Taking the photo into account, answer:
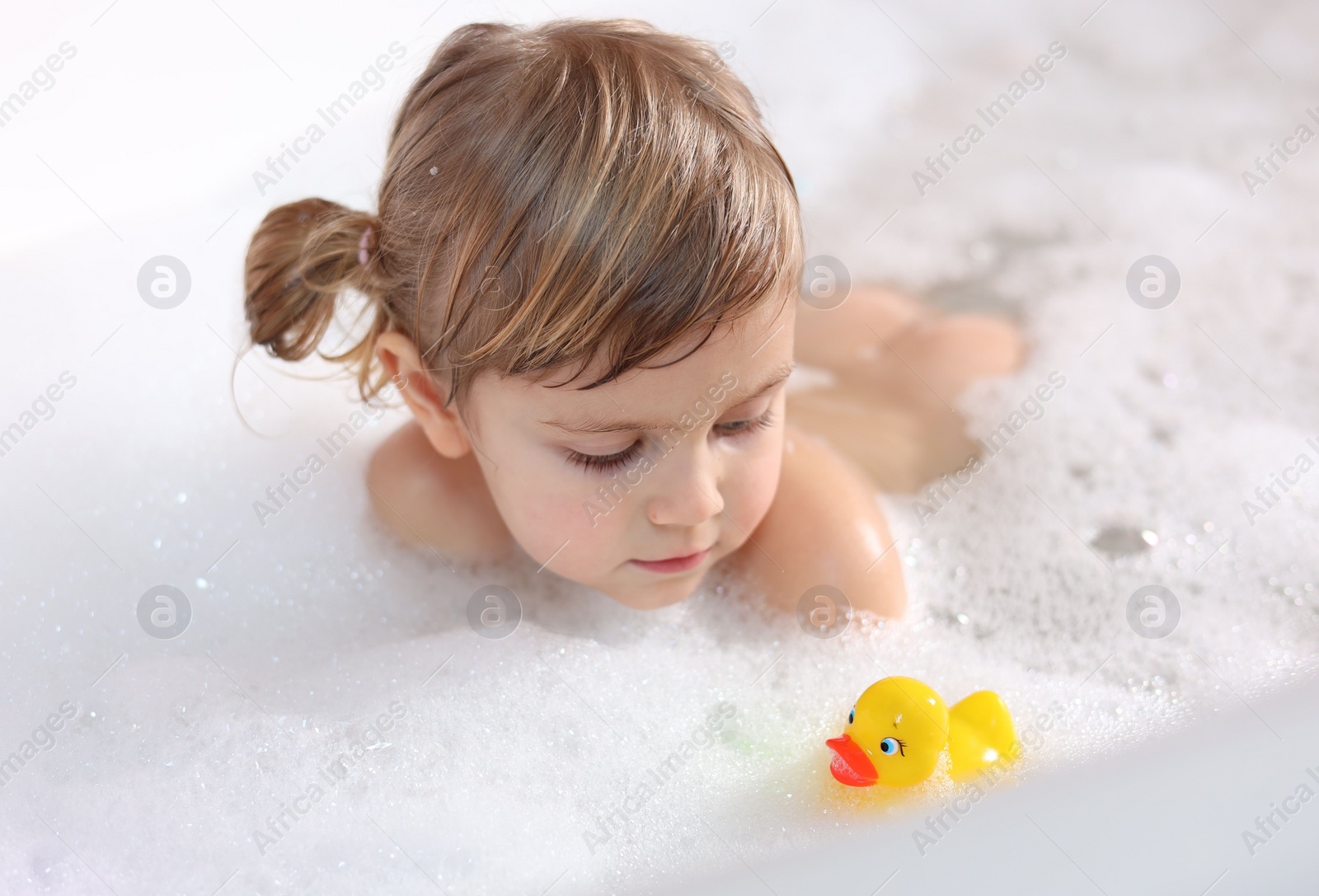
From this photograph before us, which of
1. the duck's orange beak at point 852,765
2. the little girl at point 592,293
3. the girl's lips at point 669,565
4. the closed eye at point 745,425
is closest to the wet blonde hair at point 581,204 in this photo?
the little girl at point 592,293

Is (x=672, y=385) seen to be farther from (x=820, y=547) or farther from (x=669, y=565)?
(x=820, y=547)

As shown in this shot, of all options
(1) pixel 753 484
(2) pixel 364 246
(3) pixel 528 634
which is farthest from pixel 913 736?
(2) pixel 364 246

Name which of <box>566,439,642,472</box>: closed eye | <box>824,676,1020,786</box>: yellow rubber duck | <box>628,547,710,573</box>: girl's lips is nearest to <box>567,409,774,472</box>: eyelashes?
<box>566,439,642,472</box>: closed eye

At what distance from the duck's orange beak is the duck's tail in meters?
0.06

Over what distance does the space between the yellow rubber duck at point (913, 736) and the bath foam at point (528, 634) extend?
1.1 inches

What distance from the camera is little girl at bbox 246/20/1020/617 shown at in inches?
30.0

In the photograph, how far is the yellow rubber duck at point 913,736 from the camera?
2.68 ft

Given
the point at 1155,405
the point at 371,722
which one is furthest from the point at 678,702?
the point at 1155,405

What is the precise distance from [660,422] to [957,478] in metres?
0.54

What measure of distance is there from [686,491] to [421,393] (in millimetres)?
252

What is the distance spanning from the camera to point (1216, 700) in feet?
3.06

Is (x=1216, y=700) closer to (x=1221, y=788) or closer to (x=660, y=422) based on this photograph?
(x=1221, y=788)

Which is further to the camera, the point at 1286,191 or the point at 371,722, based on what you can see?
the point at 1286,191

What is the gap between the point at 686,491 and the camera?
2.79ft
